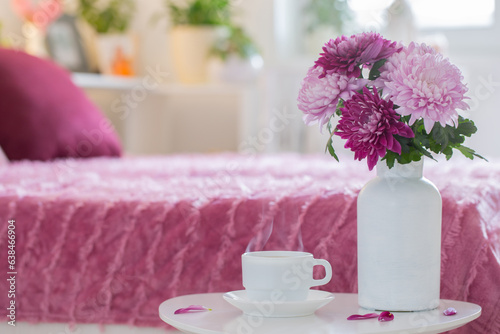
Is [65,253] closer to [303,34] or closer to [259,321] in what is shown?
[259,321]

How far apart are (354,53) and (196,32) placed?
8.40ft

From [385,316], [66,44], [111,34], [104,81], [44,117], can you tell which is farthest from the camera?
[111,34]

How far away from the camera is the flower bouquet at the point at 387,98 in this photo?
2.61 feet

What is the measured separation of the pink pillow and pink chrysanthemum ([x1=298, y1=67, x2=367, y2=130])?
140 cm

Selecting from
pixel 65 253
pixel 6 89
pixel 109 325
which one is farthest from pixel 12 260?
pixel 6 89

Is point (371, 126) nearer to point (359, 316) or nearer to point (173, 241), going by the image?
point (359, 316)

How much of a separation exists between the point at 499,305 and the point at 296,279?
30 cm

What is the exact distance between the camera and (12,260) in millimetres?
1151

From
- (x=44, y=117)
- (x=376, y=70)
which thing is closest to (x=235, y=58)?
(x=44, y=117)

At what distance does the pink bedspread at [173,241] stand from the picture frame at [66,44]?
213cm

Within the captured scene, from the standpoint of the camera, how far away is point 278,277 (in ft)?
2.70

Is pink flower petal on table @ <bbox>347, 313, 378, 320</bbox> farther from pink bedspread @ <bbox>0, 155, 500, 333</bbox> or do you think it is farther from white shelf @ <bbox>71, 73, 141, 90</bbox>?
white shelf @ <bbox>71, 73, 141, 90</bbox>

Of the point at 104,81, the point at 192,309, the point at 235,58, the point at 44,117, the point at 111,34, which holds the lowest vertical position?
the point at 192,309

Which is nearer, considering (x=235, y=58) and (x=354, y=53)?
(x=354, y=53)
